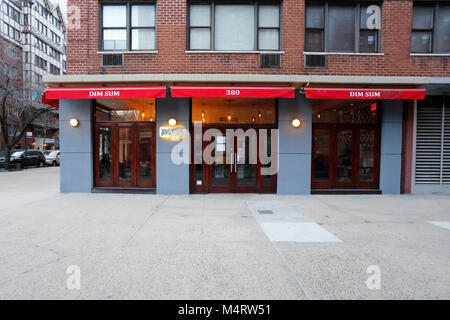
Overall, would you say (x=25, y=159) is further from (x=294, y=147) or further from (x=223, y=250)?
(x=223, y=250)

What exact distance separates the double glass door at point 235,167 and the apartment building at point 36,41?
36.0 metres

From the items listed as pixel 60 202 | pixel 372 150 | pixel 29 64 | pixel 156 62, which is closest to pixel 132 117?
pixel 156 62

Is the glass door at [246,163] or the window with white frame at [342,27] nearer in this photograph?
the window with white frame at [342,27]

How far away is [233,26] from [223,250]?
7.80 meters

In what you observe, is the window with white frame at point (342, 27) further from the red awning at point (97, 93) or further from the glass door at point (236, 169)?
the red awning at point (97, 93)

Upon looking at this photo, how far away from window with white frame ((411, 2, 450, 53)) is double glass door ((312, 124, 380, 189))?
328cm

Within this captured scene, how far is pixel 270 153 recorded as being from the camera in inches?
366

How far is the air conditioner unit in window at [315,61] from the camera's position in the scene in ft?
29.5

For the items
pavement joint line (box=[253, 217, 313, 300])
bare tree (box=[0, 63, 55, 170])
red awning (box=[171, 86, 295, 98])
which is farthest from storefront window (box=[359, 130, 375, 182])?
bare tree (box=[0, 63, 55, 170])

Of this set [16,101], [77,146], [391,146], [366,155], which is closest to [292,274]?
[366,155]

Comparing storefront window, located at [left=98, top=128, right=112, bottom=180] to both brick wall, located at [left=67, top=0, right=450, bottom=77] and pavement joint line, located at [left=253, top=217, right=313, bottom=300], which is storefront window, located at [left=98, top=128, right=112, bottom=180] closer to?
brick wall, located at [left=67, top=0, right=450, bottom=77]

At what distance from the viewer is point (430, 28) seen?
30.3 ft

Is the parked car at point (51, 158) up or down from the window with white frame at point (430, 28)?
down

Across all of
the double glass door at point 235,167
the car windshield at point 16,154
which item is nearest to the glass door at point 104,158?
the double glass door at point 235,167
